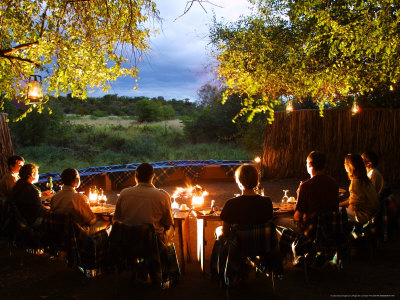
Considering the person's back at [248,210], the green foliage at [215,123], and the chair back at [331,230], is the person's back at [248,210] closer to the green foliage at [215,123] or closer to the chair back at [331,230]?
the chair back at [331,230]

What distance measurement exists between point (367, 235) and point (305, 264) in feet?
3.28

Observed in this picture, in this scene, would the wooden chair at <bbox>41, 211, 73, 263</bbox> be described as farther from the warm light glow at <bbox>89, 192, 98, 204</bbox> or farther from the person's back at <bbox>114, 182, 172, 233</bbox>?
the warm light glow at <bbox>89, 192, 98, 204</bbox>

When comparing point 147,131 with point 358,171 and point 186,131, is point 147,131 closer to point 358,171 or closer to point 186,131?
point 186,131

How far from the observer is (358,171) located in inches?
179

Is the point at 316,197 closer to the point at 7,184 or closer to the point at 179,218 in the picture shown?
the point at 179,218

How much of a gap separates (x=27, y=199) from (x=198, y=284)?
2.29 m

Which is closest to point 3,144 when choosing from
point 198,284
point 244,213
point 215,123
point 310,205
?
point 198,284

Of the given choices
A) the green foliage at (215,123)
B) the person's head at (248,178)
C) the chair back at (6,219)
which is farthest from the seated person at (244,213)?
the green foliage at (215,123)

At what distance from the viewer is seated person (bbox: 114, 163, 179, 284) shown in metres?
3.71

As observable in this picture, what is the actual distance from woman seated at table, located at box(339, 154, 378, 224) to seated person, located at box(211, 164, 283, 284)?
149cm

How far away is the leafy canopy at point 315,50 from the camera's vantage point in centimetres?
600

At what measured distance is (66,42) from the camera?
561 centimetres

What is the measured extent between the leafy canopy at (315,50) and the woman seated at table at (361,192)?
5.36 feet

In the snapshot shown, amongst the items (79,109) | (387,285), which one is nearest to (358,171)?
(387,285)
